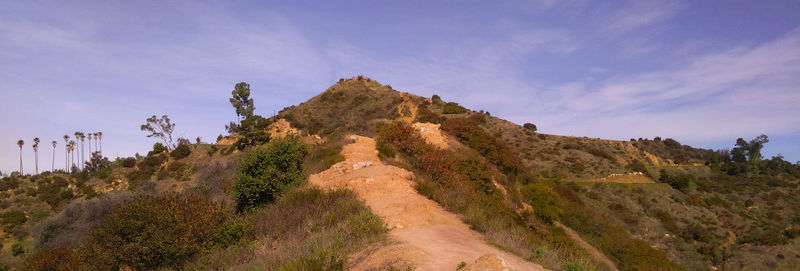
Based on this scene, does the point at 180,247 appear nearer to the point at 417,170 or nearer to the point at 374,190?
the point at 374,190

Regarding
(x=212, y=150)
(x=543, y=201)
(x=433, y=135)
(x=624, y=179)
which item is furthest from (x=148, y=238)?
(x=212, y=150)

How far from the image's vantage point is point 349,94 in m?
56.0

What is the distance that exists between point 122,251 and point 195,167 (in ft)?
112

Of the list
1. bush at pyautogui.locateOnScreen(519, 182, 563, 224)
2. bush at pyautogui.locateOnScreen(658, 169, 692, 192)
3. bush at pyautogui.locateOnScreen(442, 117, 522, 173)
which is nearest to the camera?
Result: bush at pyautogui.locateOnScreen(519, 182, 563, 224)

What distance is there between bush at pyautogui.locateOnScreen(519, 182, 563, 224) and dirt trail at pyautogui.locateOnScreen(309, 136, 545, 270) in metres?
8.32

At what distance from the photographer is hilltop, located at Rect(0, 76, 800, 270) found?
7168 millimetres

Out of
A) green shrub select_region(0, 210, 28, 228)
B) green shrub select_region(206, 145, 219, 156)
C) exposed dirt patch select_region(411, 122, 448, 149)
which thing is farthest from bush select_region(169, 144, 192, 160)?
exposed dirt patch select_region(411, 122, 448, 149)

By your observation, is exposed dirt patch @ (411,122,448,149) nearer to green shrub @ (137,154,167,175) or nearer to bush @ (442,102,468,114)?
bush @ (442,102,468,114)

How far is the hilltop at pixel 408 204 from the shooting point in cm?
717

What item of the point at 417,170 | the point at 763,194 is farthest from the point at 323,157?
the point at 763,194

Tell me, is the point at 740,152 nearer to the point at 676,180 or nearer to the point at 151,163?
the point at 676,180

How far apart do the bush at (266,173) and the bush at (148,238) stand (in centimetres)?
392

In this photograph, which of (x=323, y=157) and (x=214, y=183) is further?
(x=214, y=183)

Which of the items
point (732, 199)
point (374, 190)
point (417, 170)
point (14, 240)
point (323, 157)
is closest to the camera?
point (374, 190)
